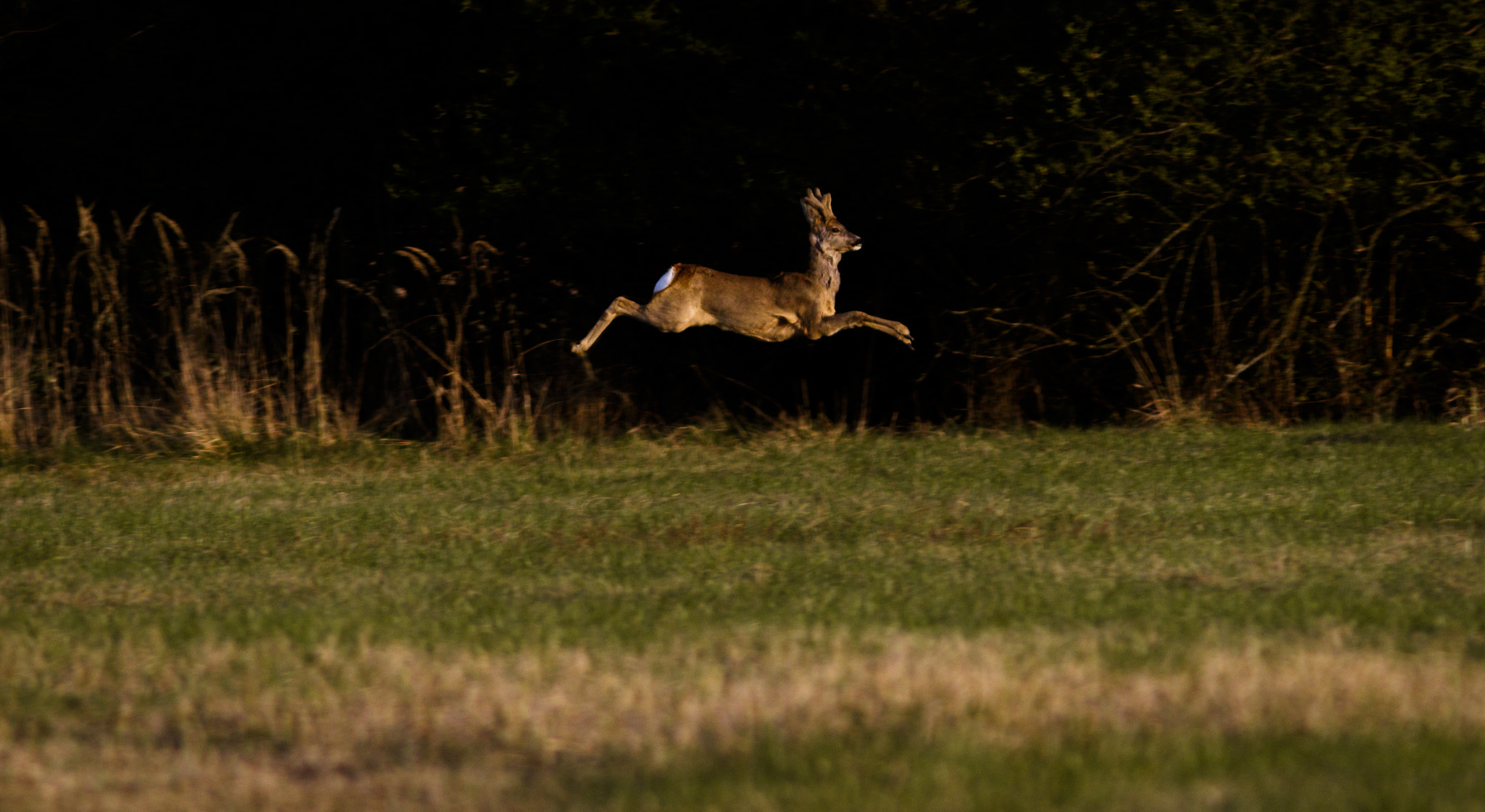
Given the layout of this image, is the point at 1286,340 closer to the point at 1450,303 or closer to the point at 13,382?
the point at 1450,303

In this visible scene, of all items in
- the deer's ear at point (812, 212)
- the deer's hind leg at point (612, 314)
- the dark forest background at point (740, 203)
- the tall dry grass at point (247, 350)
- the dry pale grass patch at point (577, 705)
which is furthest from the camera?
the dark forest background at point (740, 203)

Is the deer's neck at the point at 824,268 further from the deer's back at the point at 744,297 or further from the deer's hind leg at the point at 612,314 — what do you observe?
the deer's hind leg at the point at 612,314

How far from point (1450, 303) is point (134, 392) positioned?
10.0m

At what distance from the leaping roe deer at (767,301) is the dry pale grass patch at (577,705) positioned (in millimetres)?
5037

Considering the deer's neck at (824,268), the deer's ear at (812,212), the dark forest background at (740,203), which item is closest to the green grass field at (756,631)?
the deer's neck at (824,268)

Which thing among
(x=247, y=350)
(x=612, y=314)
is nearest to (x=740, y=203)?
(x=612, y=314)

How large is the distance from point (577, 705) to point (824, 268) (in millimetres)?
6350

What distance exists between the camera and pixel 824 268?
10.8 m

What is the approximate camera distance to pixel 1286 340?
1279cm

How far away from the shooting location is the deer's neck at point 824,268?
1078 centimetres

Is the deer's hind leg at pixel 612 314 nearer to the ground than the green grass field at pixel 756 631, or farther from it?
farther from it

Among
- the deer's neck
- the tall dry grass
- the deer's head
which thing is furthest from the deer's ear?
the tall dry grass

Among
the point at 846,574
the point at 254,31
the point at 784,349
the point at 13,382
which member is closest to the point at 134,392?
the point at 13,382

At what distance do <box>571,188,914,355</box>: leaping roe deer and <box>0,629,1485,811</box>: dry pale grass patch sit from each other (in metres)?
5.04
